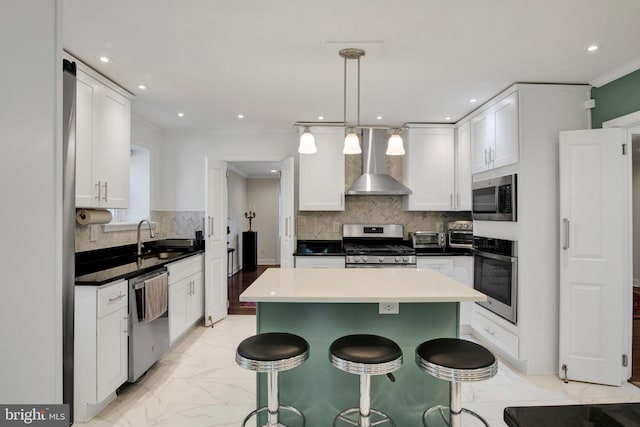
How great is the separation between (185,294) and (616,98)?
14.2 feet

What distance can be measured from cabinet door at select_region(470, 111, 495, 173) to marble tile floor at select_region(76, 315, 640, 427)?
200cm

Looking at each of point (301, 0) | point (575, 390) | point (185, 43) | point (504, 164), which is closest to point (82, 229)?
point (185, 43)

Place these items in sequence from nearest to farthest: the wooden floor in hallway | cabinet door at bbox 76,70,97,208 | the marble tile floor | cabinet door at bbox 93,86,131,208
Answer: the marble tile floor, cabinet door at bbox 76,70,97,208, cabinet door at bbox 93,86,131,208, the wooden floor in hallway

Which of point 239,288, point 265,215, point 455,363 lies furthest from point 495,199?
point 265,215

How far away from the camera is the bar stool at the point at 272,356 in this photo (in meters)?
1.54

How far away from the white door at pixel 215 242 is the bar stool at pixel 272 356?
258 cm

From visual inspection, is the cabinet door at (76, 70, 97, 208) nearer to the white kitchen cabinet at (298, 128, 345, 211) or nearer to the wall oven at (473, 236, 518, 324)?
the white kitchen cabinet at (298, 128, 345, 211)

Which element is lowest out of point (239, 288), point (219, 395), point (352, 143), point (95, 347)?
point (219, 395)

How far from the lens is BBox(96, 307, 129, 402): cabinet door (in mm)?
2244

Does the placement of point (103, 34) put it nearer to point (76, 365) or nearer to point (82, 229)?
point (82, 229)

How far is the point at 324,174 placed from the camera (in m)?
4.24

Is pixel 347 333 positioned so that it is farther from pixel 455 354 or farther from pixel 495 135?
pixel 495 135

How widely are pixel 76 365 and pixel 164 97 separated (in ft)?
7.90

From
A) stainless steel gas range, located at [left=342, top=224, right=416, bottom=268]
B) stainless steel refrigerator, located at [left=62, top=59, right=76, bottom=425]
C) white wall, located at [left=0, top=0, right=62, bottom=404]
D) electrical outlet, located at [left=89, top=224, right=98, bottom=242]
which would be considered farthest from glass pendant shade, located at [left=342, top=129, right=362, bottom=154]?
electrical outlet, located at [left=89, top=224, right=98, bottom=242]
